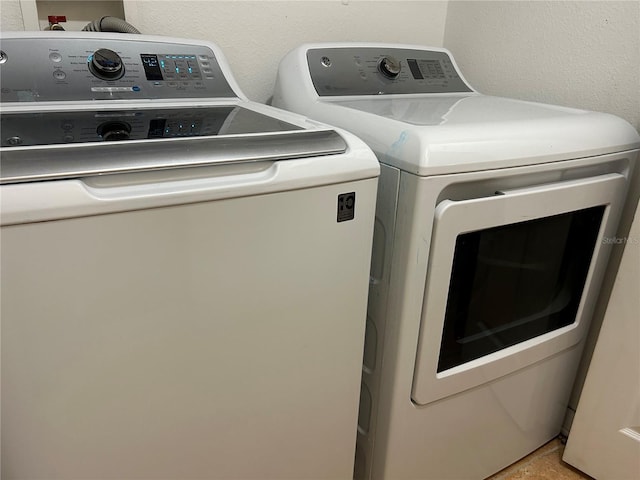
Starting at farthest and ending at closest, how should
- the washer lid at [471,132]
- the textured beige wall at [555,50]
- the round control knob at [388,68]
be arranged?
the round control knob at [388,68]
the textured beige wall at [555,50]
the washer lid at [471,132]

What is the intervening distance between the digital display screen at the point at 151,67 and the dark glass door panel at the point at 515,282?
694 mm

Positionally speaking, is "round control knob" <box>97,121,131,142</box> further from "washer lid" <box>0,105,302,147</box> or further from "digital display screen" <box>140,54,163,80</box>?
"digital display screen" <box>140,54,163,80</box>

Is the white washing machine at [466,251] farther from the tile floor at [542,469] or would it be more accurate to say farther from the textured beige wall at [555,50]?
the textured beige wall at [555,50]

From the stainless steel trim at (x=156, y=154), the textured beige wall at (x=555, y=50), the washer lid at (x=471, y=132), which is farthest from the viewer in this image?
the textured beige wall at (x=555, y=50)

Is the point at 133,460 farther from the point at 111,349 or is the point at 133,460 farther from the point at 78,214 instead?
the point at 78,214

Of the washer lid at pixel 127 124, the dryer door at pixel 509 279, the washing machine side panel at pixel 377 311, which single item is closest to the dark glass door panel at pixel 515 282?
the dryer door at pixel 509 279

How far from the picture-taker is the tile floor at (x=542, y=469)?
4.29ft

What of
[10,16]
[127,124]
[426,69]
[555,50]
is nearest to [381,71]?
[426,69]

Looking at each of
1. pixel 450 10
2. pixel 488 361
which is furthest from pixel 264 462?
pixel 450 10

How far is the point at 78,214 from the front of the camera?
1.90ft

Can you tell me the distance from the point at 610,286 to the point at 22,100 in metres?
1.40

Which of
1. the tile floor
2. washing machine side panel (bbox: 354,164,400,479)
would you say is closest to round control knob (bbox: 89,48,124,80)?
washing machine side panel (bbox: 354,164,400,479)

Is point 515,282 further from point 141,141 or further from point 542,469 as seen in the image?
point 141,141

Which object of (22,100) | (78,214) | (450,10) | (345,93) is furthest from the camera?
(450,10)
